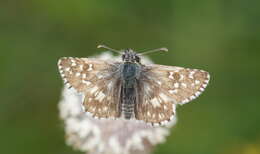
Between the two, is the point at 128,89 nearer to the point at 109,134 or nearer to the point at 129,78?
the point at 129,78

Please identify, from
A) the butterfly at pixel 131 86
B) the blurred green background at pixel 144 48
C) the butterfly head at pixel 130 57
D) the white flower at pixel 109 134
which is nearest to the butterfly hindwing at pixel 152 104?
the butterfly at pixel 131 86

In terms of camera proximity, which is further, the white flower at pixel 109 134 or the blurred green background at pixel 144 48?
the blurred green background at pixel 144 48

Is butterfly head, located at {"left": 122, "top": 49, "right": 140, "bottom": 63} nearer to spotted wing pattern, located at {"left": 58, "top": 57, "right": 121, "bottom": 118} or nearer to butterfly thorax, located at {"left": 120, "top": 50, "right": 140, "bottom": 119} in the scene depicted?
butterfly thorax, located at {"left": 120, "top": 50, "right": 140, "bottom": 119}

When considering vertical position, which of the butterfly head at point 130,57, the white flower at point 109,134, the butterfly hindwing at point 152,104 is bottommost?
the white flower at point 109,134

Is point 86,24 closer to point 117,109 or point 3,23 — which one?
point 3,23

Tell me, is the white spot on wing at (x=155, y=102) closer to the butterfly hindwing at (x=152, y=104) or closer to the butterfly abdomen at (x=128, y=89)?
the butterfly hindwing at (x=152, y=104)

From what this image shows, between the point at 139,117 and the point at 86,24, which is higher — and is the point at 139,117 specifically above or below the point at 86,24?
below

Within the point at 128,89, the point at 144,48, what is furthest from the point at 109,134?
the point at 144,48

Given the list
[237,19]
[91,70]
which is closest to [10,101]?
[91,70]
